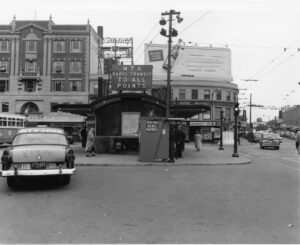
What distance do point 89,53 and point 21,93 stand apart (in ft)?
36.6

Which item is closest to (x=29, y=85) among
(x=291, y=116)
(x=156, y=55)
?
(x=156, y=55)

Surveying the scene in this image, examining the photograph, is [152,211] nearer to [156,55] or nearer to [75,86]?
[75,86]

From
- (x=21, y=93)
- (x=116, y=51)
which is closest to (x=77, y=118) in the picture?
(x=21, y=93)

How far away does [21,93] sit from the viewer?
58.8 meters

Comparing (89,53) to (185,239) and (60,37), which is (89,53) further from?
(185,239)

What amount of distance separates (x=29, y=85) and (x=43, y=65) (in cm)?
346

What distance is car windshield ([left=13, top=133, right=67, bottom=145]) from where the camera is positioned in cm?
1257

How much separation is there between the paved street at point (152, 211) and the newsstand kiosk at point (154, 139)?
6.24 metres

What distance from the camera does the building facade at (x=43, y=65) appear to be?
5875cm

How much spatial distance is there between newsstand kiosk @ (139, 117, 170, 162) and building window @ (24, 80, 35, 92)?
137ft

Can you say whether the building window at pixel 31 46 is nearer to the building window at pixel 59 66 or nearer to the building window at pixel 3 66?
the building window at pixel 59 66

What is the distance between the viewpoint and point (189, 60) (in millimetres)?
65750

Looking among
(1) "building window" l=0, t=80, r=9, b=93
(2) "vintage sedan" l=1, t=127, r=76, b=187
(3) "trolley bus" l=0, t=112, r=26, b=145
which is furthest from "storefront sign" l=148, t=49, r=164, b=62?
(2) "vintage sedan" l=1, t=127, r=76, b=187

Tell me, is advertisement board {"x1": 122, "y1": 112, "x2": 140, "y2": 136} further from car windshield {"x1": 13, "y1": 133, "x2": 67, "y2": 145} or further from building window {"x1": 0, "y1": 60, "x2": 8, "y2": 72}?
building window {"x1": 0, "y1": 60, "x2": 8, "y2": 72}
